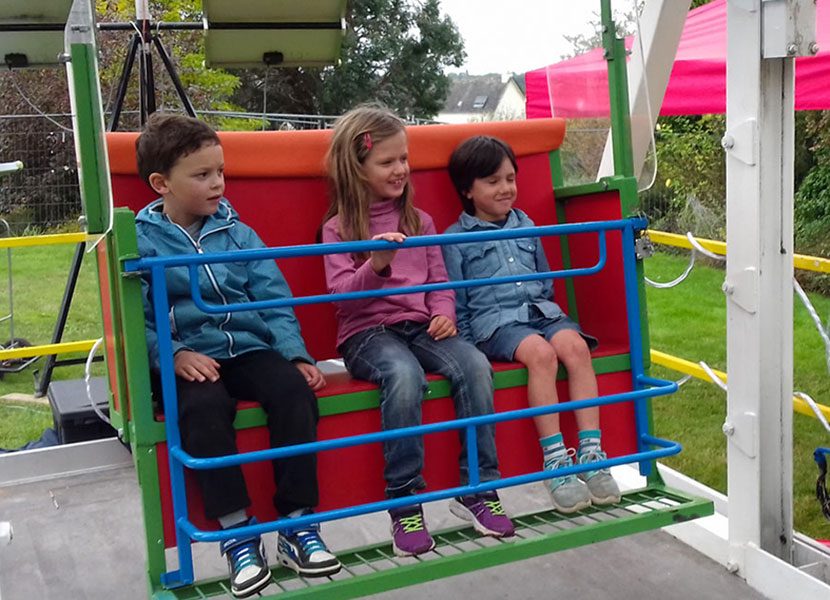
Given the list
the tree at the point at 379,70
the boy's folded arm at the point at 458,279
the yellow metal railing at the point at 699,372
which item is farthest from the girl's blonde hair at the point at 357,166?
the tree at the point at 379,70

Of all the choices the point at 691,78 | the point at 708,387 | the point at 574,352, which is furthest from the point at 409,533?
the point at 708,387

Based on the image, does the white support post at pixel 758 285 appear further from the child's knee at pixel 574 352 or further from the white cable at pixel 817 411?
the child's knee at pixel 574 352

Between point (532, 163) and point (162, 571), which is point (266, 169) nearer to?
point (532, 163)

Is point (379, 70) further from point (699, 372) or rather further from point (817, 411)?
point (817, 411)

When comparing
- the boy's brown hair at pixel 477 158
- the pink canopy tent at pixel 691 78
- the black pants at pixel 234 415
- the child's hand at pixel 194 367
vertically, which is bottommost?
the black pants at pixel 234 415

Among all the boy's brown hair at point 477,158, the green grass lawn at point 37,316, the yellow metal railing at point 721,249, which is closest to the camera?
the boy's brown hair at point 477,158

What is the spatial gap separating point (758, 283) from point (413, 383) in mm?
1281

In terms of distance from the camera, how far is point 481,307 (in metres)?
3.23

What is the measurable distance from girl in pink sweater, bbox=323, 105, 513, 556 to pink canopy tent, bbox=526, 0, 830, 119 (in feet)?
1.99

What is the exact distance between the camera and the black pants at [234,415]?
251 cm

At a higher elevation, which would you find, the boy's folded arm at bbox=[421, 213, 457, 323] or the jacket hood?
the jacket hood

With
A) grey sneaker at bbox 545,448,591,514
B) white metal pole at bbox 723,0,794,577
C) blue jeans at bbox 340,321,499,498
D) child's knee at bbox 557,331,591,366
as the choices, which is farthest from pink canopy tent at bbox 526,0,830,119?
grey sneaker at bbox 545,448,591,514

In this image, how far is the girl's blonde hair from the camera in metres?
3.07

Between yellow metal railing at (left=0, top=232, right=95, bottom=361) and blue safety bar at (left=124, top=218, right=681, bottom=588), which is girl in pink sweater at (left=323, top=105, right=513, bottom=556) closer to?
blue safety bar at (left=124, top=218, right=681, bottom=588)
